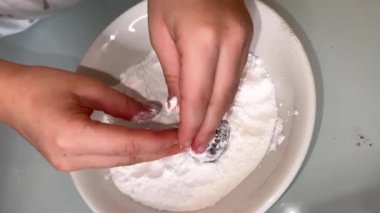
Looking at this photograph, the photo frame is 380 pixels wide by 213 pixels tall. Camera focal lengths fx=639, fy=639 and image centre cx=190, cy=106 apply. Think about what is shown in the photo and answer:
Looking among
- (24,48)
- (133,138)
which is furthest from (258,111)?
(24,48)

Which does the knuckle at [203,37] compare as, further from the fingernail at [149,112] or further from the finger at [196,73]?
the fingernail at [149,112]

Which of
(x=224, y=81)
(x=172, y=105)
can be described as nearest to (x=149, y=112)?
(x=172, y=105)

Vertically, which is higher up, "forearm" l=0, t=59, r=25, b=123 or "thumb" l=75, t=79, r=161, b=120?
"thumb" l=75, t=79, r=161, b=120

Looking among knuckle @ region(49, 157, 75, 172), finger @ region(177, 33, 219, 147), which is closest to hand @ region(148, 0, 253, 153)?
finger @ region(177, 33, 219, 147)

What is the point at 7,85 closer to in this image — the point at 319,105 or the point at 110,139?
the point at 110,139

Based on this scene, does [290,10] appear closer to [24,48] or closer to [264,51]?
[264,51]

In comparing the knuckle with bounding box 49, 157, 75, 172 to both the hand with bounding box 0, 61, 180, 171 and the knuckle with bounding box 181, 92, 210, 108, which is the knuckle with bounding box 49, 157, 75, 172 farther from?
the knuckle with bounding box 181, 92, 210, 108

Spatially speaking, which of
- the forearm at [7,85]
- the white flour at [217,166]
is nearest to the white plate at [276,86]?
the white flour at [217,166]
